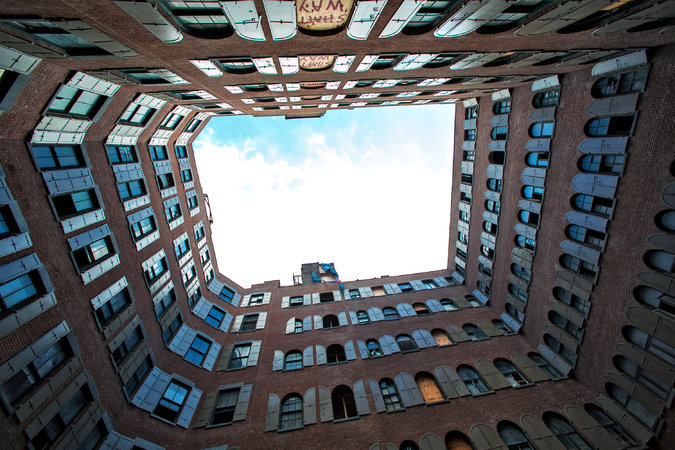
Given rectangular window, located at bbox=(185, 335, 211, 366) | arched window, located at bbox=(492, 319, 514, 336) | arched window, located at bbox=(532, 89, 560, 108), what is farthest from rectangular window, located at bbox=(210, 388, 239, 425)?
arched window, located at bbox=(532, 89, 560, 108)

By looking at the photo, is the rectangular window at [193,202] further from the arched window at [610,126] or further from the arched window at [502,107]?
the arched window at [610,126]

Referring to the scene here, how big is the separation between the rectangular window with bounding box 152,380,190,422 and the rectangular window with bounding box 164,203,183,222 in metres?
13.3

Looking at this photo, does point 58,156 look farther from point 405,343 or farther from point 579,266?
point 579,266

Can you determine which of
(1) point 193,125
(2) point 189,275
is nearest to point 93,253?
(2) point 189,275

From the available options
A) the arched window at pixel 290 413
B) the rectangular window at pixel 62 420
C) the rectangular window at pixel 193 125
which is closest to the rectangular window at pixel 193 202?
the rectangular window at pixel 193 125

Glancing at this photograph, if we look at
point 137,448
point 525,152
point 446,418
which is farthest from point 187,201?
point 525,152

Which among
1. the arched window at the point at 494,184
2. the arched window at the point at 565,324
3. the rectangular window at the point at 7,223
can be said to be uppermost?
the rectangular window at the point at 7,223

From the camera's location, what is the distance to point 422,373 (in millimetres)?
20906

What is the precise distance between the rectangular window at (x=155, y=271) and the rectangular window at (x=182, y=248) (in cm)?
203

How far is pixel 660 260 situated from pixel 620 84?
10111 mm

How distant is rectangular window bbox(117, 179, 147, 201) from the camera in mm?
18478

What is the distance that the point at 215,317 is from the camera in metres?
→ 26.6

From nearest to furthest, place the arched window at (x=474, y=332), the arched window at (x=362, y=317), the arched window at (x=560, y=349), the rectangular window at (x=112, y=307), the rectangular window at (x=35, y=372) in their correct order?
the rectangular window at (x=35, y=372), the rectangular window at (x=112, y=307), the arched window at (x=560, y=349), the arched window at (x=474, y=332), the arched window at (x=362, y=317)

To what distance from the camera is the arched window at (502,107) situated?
2360 centimetres
